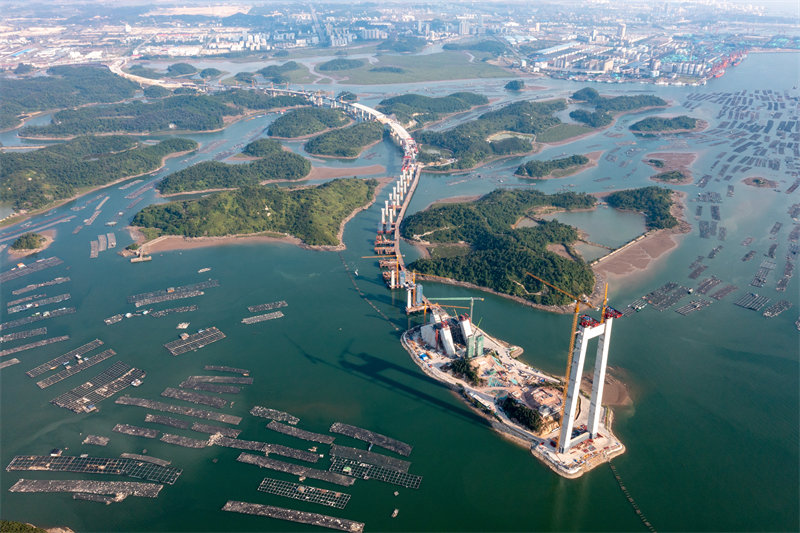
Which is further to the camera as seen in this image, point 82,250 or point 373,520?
point 82,250

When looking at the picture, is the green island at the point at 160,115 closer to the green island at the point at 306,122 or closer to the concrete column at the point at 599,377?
the green island at the point at 306,122

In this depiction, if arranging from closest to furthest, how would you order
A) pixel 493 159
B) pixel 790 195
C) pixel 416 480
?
pixel 416 480 < pixel 790 195 < pixel 493 159

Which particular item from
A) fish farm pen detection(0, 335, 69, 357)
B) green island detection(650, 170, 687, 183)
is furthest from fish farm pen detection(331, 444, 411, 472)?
green island detection(650, 170, 687, 183)

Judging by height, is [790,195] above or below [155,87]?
below

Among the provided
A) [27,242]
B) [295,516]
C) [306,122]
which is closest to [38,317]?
[27,242]

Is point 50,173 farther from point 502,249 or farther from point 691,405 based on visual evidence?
point 691,405

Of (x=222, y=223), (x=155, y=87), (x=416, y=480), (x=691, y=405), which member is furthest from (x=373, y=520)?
(x=155, y=87)

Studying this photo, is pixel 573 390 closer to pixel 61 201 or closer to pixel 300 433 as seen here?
pixel 300 433

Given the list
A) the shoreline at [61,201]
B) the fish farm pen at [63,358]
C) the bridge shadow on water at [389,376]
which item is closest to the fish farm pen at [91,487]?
the fish farm pen at [63,358]
